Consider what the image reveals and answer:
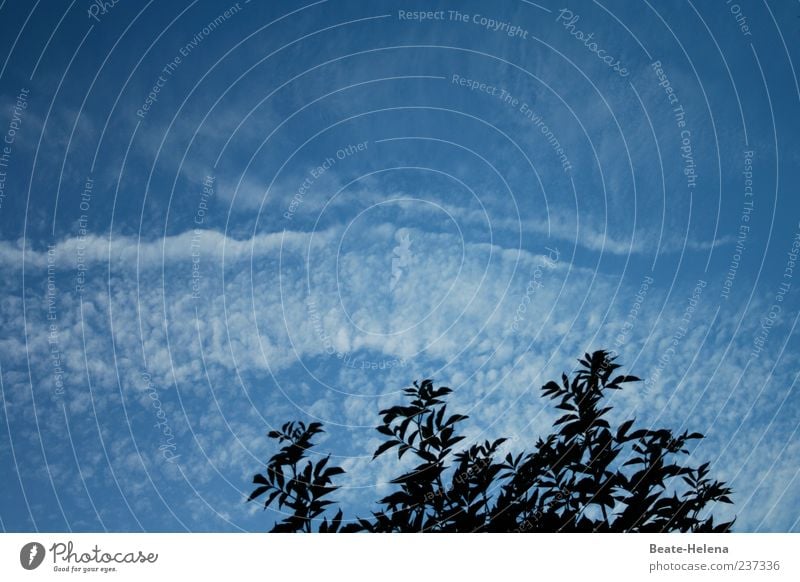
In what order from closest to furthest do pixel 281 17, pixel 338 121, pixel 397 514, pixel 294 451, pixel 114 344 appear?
pixel 397 514 < pixel 294 451 < pixel 114 344 < pixel 281 17 < pixel 338 121

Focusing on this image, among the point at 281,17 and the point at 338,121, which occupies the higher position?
the point at 281,17

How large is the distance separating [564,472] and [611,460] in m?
0.31

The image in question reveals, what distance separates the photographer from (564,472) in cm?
343

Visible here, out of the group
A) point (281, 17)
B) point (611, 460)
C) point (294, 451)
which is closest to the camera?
point (611, 460)
